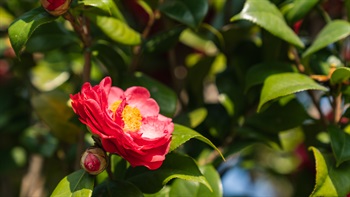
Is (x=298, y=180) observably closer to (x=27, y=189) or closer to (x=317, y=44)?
(x=317, y=44)

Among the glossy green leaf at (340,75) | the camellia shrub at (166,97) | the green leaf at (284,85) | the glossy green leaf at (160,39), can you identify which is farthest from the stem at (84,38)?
the glossy green leaf at (340,75)

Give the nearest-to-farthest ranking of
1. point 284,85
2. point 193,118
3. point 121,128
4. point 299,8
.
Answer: point 121,128
point 284,85
point 299,8
point 193,118

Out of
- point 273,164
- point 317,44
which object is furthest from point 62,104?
point 273,164

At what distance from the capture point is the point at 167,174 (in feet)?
3.13

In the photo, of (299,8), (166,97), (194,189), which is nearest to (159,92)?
(166,97)

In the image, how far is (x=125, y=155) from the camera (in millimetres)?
889

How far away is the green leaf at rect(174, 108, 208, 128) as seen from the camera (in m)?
1.22

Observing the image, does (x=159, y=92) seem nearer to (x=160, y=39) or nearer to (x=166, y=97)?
(x=166, y=97)

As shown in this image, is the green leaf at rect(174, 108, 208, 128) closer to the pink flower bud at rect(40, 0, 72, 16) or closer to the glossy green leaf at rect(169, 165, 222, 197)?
the glossy green leaf at rect(169, 165, 222, 197)

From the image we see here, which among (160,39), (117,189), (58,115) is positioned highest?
(160,39)

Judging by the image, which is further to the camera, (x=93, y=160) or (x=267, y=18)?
(x=267, y=18)

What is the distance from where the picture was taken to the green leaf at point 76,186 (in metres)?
0.87

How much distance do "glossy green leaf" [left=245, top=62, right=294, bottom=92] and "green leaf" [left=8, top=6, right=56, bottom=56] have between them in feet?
1.36

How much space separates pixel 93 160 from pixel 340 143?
0.44 m
